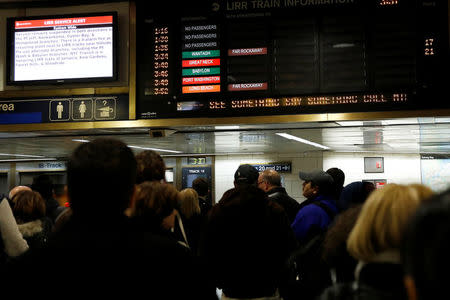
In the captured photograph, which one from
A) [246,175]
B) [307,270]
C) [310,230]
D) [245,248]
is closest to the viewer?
[245,248]

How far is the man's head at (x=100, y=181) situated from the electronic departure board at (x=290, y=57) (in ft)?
9.20

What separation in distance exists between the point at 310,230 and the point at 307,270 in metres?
0.43

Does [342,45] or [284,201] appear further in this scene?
[284,201]

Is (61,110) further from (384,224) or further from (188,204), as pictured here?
(384,224)

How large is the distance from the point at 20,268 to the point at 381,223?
3.10ft

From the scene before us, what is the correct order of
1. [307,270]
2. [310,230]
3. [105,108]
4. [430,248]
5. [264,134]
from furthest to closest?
[264,134]
[105,108]
[310,230]
[307,270]
[430,248]

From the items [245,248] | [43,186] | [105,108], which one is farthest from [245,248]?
[43,186]

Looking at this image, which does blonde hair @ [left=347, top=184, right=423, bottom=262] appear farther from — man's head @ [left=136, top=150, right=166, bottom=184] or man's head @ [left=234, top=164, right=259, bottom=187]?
man's head @ [left=234, top=164, right=259, bottom=187]

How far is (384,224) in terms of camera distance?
1313 millimetres

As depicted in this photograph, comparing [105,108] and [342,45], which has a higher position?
[342,45]

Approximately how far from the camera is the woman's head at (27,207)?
3977 mm

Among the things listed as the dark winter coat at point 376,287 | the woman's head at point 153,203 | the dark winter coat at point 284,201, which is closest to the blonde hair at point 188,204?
the dark winter coat at point 284,201

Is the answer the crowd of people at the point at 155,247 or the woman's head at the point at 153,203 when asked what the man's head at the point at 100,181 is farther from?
the woman's head at the point at 153,203

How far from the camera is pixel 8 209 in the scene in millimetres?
3389
